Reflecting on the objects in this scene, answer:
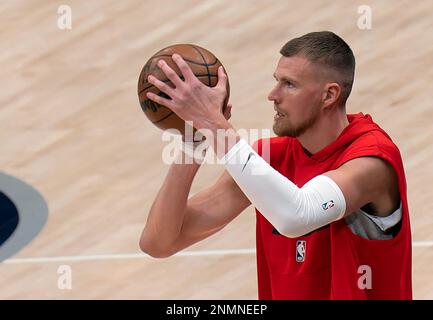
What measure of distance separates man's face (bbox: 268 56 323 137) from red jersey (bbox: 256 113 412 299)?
0.17m

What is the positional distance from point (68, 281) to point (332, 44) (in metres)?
3.52

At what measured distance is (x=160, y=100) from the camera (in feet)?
13.8

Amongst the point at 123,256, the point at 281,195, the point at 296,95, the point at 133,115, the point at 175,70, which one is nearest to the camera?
the point at 281,195

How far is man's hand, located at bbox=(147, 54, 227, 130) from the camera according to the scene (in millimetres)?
4113

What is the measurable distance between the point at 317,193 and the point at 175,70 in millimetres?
713

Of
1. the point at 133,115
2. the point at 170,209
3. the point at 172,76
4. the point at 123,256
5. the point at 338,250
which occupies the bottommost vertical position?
the point at 338,250

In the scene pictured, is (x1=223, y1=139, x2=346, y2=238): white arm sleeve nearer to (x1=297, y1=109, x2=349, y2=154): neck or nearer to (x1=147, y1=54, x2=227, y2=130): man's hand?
(x1=147, y1=54, x2=227, y2=130): man's hand

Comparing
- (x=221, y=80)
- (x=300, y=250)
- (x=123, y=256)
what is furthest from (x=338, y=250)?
(x=123, y=256)

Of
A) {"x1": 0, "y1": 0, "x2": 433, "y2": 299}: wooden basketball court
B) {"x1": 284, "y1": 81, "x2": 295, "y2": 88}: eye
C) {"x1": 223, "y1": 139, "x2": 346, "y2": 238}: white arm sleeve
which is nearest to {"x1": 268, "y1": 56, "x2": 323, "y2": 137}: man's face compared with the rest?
{"x1": 284, "y1": 81, "x2": 295, "y2": 88}: eye

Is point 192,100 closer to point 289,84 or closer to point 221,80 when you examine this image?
point 221,80

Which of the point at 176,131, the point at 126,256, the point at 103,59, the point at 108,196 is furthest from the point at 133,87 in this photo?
the point at 176,131

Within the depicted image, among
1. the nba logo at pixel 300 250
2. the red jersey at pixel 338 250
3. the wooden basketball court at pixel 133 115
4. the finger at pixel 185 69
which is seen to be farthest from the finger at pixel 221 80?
the wooden basketball court at pixel 133 115

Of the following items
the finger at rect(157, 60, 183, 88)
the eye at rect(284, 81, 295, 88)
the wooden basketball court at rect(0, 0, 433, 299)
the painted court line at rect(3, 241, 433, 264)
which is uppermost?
the wooden basketball court at rect(0, 0, 433, 299)

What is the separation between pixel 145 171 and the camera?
8453 mm
